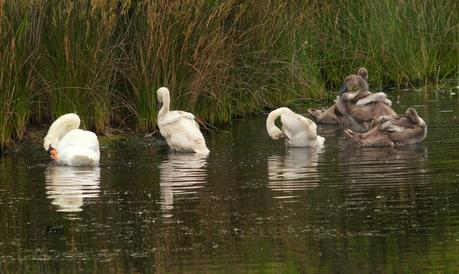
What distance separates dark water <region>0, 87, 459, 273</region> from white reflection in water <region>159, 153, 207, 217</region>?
2cm

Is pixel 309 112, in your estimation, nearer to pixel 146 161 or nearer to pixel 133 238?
pixel 146 161

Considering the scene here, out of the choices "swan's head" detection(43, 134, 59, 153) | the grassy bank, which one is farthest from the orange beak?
the grassy bank

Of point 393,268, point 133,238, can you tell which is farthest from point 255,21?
point 393,268

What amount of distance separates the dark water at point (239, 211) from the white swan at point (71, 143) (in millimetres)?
196

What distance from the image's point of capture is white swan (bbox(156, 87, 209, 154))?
1616 centimetres

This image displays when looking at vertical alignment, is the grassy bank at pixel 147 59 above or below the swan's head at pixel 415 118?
above

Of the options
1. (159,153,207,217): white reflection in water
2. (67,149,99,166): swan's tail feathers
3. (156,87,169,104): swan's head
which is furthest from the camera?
(156,87,169,104): swan's head

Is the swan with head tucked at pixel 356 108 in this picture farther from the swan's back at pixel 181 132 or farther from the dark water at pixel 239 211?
the swan's back at pixel 181 132

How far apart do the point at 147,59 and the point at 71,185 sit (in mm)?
4778

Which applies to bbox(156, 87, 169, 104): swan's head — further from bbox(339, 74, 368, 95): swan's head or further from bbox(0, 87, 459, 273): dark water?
bbox(339, 74, 368, 95): swan's head

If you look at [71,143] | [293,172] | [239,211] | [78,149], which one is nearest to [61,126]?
[71,143]

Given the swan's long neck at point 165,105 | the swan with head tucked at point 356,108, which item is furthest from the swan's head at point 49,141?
the swan with head tucked at point 356,108

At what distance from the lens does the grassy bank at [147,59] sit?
16828mm

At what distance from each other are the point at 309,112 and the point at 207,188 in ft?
23.7
